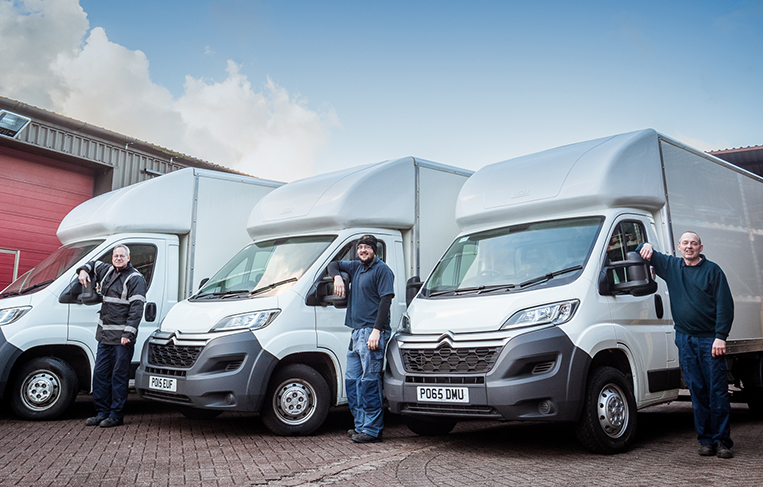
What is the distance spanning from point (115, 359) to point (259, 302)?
1994mm

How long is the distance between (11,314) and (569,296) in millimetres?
6201

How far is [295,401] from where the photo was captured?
643 centimetres

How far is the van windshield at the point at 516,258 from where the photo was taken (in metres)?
5.58

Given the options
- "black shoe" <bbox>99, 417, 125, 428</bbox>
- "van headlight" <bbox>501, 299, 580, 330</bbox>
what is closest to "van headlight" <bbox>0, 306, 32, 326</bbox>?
"black shoe" <bbox>99, 417, 125, 428</bbox>

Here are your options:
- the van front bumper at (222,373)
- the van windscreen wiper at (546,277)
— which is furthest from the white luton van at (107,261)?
the van windscreen wiper at (546,277)

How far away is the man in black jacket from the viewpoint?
6.97m

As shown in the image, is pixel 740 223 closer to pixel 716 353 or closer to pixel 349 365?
pixel 716 353

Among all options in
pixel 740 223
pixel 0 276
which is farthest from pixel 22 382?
pixel 740 223

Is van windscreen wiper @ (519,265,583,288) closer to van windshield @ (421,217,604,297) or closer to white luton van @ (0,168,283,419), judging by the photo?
van windshield @ (421,217,604,297)

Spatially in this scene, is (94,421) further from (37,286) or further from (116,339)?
(37,286)

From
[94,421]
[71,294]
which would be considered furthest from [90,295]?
[94,421]

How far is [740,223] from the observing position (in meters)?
7.54

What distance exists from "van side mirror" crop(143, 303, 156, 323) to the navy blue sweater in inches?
227

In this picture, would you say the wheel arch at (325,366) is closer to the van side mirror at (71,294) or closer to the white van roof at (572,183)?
the white van roof at (572,183)
